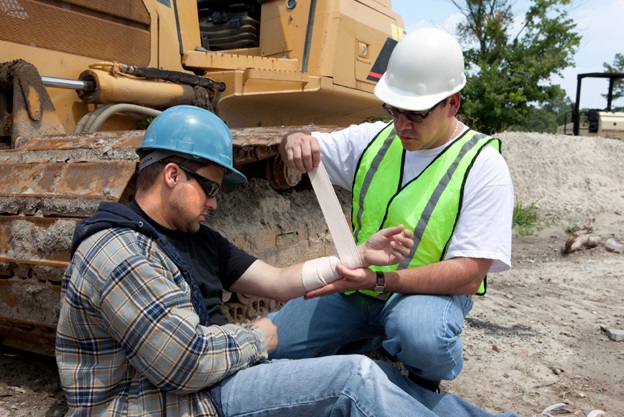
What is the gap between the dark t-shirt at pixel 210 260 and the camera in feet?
7.66

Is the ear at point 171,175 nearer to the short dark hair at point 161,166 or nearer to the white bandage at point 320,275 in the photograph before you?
the short dark hair at point 161,166

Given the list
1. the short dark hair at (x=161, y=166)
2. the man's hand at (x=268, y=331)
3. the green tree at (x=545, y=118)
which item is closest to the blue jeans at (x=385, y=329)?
the man's hand at (x=268, y=331)

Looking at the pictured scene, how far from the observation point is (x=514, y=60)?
21.2 meters

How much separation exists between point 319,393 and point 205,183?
78 centimetres

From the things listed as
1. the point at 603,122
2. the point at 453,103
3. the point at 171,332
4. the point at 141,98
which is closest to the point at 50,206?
the point at 171,332

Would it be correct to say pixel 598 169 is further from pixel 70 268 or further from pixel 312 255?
pixel 70 268

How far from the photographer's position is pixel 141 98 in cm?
397

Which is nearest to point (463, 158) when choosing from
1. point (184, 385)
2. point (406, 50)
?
point (406, 50)

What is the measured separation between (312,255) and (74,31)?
6.50 feet

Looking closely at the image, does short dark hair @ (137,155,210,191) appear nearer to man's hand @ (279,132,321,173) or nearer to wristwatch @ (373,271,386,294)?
man's hand @ (279,132,321,173)

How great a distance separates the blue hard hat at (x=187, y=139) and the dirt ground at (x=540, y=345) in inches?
53.3

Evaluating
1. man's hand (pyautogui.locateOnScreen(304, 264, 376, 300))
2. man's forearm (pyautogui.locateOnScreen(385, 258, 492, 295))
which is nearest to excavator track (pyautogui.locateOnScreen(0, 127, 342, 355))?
man's hand (pyautogui.locateOnScreen(304, 264, 376, 300))

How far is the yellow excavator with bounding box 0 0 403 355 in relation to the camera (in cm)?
281

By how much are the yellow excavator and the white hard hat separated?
0.67 m
